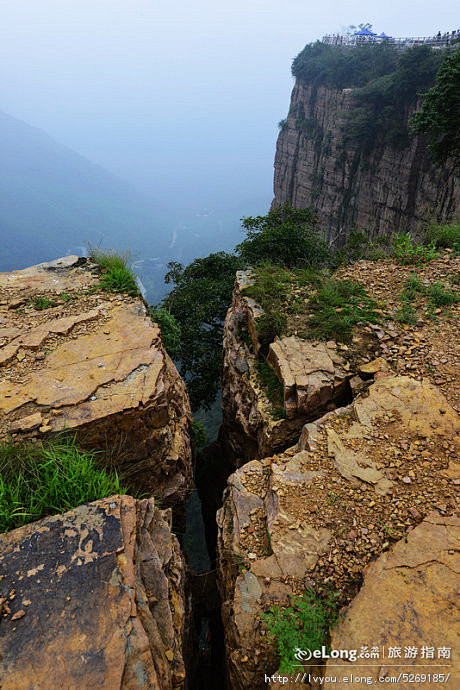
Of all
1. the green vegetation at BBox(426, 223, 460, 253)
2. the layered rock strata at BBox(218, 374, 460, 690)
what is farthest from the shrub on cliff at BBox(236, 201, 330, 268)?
the layered rock strata at BBox(218, 374, 460, 690)

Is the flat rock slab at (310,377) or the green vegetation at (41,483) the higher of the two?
the flat rock slab at (310,377)

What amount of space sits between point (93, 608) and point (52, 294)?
517 centimetres

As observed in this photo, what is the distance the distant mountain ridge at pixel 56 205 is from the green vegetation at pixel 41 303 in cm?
5426

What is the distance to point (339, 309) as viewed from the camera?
5945 millimetres

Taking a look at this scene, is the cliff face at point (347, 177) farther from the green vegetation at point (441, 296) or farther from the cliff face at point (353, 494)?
the cliff face at point (353, 494)

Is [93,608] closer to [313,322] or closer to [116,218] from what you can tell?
[313,322]

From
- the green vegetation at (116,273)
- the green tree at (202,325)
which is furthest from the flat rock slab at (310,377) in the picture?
the green tree at (202,325)

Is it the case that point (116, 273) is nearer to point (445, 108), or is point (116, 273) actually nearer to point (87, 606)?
point (87, 606)

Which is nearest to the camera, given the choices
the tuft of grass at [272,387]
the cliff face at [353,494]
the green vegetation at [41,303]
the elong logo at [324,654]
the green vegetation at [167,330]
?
the elong logo at [324,654]

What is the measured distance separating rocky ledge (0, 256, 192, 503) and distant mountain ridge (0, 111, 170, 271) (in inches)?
2149

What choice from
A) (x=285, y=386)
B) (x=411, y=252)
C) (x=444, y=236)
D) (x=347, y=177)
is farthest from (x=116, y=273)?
(x=347, y=177)

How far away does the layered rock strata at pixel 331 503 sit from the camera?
2926 millimetres

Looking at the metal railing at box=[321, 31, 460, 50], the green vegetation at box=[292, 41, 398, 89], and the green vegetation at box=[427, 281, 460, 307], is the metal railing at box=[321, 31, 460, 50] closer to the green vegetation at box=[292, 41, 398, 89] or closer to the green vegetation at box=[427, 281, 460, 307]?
the green vegetation at box=[292, 41, 398, 89]

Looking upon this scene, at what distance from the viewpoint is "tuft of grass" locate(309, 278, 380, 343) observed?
5.51 meters
